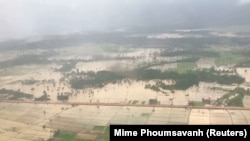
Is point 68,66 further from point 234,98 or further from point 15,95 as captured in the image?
point 234,98

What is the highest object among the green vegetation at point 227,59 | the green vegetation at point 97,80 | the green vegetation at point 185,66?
the green vegetation at point 227,59

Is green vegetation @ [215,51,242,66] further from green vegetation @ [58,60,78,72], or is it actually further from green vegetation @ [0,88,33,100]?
green vegetation @ [0,88,33,100]

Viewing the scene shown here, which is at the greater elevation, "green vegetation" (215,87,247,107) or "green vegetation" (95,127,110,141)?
"green vegetation" (215,87,247,107)

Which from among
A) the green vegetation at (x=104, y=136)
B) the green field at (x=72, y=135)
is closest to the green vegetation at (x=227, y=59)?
the green field at (x=72, y=135)

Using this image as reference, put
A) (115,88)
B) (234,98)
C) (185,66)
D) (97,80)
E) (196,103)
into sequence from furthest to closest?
1. (185,66)
2. (97,80)
3. (115,88)
4. (234,98)
5. (196,103)

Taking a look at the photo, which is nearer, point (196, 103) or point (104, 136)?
point (104, 136)

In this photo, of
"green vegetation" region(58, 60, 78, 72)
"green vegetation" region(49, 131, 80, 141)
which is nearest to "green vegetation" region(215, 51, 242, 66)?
"green vegetation" region(58, 60, 78, 72)

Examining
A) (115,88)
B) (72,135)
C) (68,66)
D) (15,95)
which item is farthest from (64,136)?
(68,66)

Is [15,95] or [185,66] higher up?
[185,66]

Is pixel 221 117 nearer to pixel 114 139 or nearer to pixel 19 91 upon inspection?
pixel 114 139

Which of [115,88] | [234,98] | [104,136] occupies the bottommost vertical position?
[104,136]

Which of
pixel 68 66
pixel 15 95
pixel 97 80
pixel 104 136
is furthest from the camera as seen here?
pixel 68 66

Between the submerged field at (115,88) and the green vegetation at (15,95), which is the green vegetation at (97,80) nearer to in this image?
the submerged field at (115,88)
